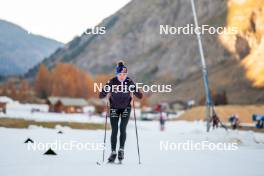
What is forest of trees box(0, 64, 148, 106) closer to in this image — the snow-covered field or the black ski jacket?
the snow-covered field

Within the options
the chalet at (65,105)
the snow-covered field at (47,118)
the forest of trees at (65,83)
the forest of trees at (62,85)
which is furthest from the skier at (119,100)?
the forest of trees at (65,83)

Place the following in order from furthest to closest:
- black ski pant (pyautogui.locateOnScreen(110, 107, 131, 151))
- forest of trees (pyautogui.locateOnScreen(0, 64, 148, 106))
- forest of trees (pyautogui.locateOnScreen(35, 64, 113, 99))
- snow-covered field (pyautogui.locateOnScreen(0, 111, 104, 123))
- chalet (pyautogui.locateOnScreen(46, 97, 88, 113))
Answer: forest of trees (pyautogui.locateOnScreen(35, 64, 113, 99)), forest of trees (pyautogui.locateOnScreen(0, 64, 148, 106)), chalet (pyautogui.locateOnScreen(46, 97, 88, 113)), snow-covered field (pyautogui.locateOnScreen(0, 111, 104, 123)), black ski pant (pyautogui.locateOnScreen(110, 107, 131, 151))

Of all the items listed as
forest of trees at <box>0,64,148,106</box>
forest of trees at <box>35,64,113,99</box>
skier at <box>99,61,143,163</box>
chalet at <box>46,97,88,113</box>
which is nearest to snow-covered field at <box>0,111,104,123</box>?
skier at <box>99,61,143,163</box>

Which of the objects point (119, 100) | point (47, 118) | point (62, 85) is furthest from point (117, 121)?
point (62, 85)

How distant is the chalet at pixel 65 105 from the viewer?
120 meters

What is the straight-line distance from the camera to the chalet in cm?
12050

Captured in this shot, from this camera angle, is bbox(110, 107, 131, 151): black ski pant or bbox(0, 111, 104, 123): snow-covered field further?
bbox(0, 111, 104, 123): snow-covered field

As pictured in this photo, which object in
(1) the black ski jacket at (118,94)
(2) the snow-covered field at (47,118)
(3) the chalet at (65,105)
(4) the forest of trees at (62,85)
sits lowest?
(2) the snow-covered field at (47,118)

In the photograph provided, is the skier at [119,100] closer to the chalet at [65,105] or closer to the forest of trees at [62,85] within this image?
the chalet at [65,105]

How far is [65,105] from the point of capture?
402 feet

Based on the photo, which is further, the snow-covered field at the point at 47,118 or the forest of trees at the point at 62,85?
the forest of trees at the point at 62,85

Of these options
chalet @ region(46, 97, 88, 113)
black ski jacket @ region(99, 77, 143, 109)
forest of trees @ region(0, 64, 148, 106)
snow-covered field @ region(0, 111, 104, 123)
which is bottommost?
snow-covered field @ region(0, 111, 104, 123)

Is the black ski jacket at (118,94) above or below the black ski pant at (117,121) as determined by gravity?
above

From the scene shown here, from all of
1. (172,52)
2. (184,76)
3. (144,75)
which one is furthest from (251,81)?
(144,75)
